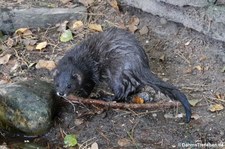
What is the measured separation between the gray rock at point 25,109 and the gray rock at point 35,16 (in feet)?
3.69

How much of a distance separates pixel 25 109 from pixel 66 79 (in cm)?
43

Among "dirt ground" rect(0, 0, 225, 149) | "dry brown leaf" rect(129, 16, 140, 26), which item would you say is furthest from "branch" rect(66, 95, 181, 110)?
"dry brown leaf" rect(129, 16, 140, 26)

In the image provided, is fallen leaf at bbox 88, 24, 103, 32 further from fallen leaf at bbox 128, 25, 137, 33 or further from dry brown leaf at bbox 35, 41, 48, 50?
dry brown leaf at bbox 35, 41, 48, 50

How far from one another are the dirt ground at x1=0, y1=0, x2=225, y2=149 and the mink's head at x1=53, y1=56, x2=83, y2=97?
0.18 meters

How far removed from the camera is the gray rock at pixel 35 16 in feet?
17.0

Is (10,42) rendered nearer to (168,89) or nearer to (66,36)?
(66,36)

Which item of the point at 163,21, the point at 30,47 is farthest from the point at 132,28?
the point at 30,47

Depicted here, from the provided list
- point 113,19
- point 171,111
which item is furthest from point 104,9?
point 171,111

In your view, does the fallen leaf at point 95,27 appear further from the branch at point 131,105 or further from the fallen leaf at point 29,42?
the branch at point 131,105

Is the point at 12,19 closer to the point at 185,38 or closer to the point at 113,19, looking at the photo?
the point at 113,19

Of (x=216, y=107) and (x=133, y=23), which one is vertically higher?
(x=133, y=23)

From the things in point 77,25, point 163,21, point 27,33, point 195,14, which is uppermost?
point 195,14

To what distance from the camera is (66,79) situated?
4.29 m

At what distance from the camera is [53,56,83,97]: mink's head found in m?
4.26
